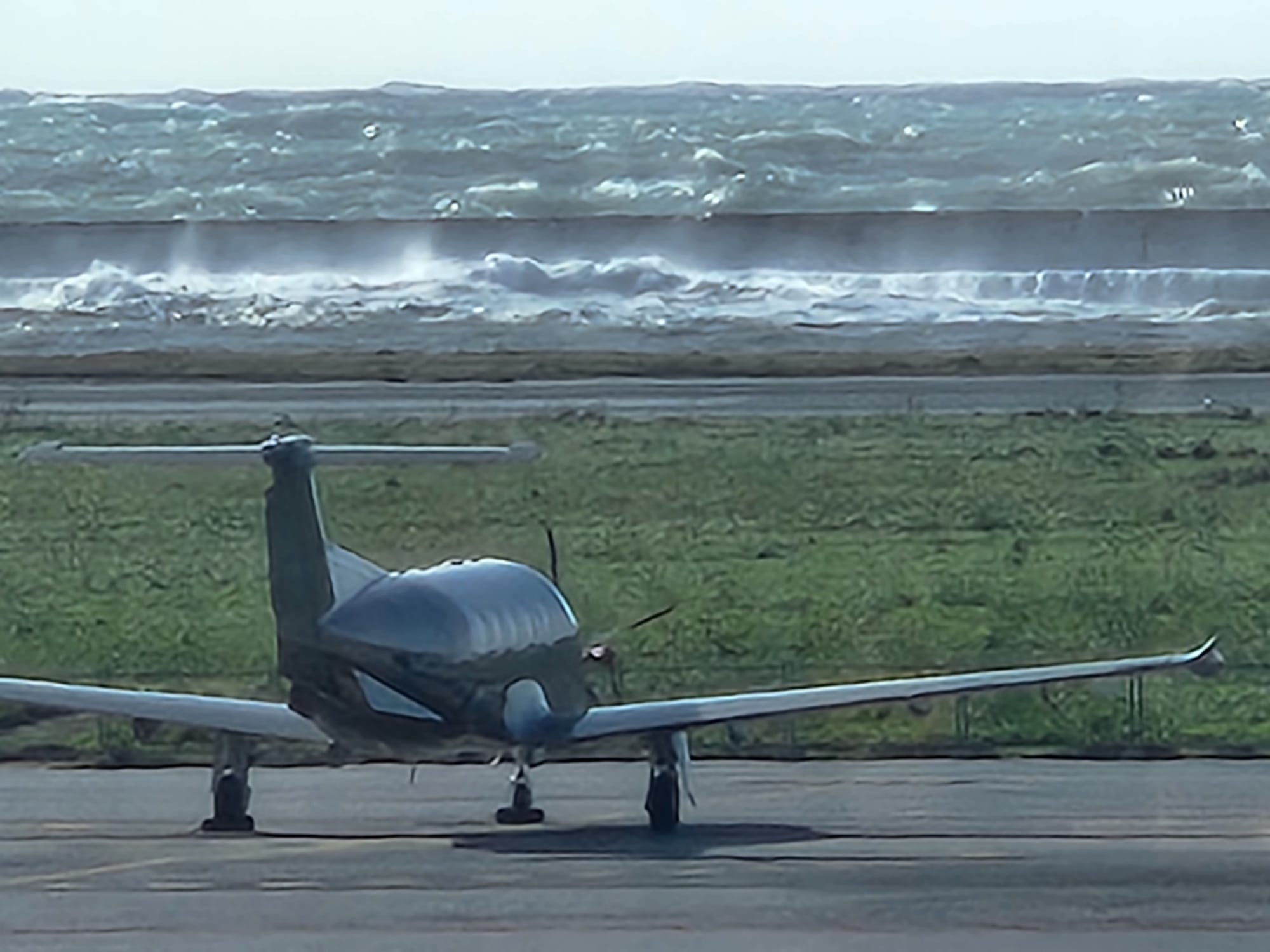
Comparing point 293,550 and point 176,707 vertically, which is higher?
point 293,550

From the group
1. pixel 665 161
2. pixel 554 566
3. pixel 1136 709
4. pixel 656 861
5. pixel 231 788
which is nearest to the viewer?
pixel 656 861

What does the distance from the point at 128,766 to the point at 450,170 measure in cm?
738

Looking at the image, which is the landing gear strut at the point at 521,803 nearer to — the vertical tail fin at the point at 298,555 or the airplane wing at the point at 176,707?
the airplane wing at the point at 176,707

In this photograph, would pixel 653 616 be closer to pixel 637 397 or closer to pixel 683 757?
pixel 683 757

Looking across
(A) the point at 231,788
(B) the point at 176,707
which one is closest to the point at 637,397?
(B) the point at 176,707

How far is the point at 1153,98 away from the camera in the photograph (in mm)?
15180

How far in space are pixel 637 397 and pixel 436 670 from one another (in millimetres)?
11712

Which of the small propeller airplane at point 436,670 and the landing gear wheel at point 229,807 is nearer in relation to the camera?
the small propeller airplane at point 436,670

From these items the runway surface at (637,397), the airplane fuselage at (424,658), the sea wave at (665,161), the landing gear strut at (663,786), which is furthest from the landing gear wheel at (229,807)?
the runway surface at (637,397)

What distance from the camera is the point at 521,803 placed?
11.3 m

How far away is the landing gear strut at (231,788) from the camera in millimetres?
11023

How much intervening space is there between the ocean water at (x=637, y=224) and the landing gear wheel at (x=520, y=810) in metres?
6.14

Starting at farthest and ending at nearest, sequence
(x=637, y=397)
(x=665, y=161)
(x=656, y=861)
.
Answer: (x=637, y=397) < (x=665, y=161) < (x=656, y=861)

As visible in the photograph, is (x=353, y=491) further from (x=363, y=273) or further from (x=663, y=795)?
(x=663, y=795)
